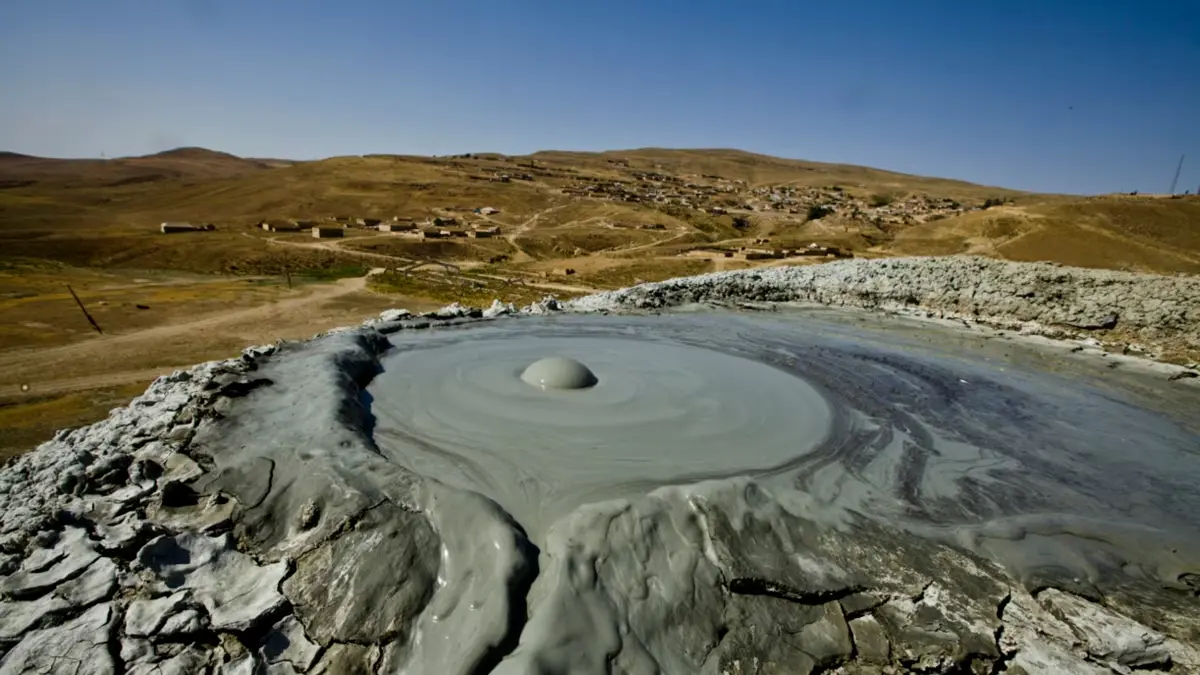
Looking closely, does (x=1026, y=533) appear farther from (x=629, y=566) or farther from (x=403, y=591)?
(x=403, y=591)

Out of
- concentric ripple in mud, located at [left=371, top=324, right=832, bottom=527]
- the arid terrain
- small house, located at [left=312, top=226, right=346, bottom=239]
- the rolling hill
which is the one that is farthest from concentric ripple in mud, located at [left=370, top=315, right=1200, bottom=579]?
small house, located at [left=312, top=226, right=346, bottom=239]

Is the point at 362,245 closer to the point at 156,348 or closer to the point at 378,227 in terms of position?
the point at 378,227

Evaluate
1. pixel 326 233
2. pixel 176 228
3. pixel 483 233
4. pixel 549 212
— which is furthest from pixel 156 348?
pixel 549 212

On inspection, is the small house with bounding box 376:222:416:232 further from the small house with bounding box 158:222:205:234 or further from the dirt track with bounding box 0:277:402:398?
the dirt track with bounding box 0:277:402:398

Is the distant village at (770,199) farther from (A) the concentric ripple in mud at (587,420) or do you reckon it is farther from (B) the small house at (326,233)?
(A) the concentric ripple in mud at (587,420)

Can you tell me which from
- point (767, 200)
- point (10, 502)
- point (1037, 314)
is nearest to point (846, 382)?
point (1037, 314)

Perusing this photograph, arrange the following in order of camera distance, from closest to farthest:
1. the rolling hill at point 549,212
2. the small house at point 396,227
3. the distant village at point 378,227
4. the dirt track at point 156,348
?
the dirt track at point 156,348, the rolling hill at point 549,212, the distant village at point 378,227, the small house at point 396,227

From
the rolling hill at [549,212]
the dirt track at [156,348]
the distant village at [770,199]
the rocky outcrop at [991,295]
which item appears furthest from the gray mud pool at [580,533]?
the distant village at [770,199]
